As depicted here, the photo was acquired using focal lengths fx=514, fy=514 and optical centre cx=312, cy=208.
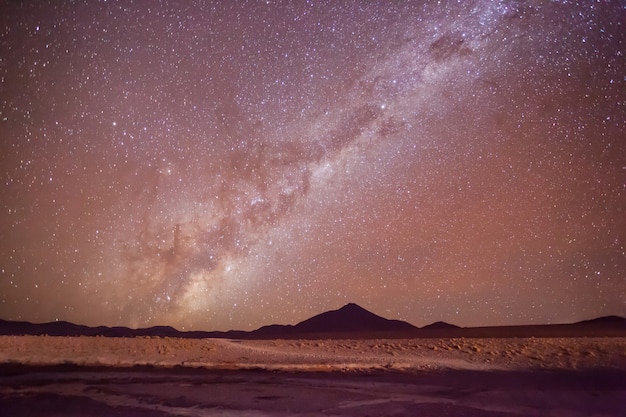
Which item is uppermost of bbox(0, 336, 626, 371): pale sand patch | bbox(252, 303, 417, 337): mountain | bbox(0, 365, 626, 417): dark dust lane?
bbox(252, 303, 417, 337): mountain

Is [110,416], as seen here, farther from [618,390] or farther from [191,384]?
[618,390]

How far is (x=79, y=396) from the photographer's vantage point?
33.4 feet

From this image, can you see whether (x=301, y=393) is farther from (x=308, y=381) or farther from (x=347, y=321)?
(x=347, y=321)

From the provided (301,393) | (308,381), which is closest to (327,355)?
(308,381)

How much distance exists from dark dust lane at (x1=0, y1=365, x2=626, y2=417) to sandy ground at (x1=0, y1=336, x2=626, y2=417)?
0.02 metres

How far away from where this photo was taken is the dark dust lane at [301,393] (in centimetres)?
903

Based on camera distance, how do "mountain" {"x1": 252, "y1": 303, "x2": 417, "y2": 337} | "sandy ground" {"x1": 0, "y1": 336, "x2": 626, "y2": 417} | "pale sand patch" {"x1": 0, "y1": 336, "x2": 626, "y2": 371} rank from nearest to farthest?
1. "sandy ground" {"x1": 0, "y1": 336, "x2": 626, "y2": 417}
2. "pale sand patch" {"x1": 0, "y1": 336, "x2": 626, "y2": 371}
3. "mountain" {"x1": 252, "y1": 303, "x2": 417, "y2": 337}

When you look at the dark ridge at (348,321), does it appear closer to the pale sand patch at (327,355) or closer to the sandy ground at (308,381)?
the pale sand patch at (327,355)

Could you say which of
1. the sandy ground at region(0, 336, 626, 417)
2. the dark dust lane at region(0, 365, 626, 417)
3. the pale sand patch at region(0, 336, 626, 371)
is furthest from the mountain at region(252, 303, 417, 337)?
the dark dust lane at region(0, 365, 626, 417)

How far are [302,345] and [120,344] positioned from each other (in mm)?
7789

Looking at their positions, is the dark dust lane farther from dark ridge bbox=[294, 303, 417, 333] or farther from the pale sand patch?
dark ridge bbox=[294, 303, 417, 333]

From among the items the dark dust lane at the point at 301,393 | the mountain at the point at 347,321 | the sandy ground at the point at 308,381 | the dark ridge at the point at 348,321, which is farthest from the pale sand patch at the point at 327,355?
the dark ridge at the point at 348,321

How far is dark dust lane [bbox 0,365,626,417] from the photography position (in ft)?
29.6

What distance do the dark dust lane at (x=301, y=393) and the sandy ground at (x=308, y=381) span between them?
0.02 metres
